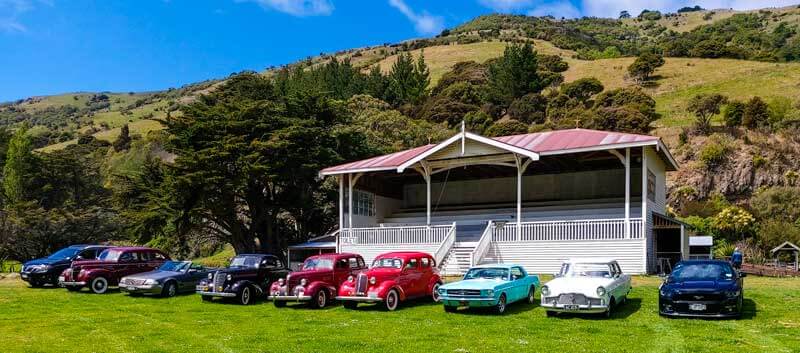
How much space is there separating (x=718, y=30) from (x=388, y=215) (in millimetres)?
116647

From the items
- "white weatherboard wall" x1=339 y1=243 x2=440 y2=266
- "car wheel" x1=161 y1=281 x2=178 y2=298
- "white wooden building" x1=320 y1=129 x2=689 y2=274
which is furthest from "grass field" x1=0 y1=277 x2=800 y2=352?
"white weatherboard wall" x1=339 y1=243 x2=440 y2=266

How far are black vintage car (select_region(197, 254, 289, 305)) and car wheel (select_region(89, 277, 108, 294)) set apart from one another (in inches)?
185

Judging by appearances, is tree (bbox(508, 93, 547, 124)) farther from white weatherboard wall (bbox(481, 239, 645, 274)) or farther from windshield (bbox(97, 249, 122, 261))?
windshield (bbox(97, 249, 122, 261))

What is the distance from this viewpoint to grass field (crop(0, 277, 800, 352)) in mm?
10680

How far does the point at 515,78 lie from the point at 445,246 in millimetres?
57749

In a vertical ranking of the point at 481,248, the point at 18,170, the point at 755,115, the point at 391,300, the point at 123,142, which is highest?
the point at 123,142

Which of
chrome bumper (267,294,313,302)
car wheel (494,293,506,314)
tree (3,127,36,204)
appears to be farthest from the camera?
tree (3,127,36,204)

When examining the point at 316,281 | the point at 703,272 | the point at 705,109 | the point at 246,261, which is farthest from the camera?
the point at 705,109

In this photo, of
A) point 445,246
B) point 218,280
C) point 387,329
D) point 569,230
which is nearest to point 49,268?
point 218,280

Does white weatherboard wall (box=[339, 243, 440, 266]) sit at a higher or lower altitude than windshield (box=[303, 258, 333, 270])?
lower

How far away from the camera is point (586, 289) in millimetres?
13445

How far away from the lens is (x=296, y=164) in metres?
32.5

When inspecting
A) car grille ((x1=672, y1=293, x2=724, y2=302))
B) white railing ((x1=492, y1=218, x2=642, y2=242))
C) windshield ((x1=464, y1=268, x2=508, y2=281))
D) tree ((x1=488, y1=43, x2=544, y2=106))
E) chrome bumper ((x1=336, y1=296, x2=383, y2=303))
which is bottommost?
chrome bumper ((x1=336, y1=296, x2=383, y2=303))

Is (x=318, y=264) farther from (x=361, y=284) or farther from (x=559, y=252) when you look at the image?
(x=559, y=252)
